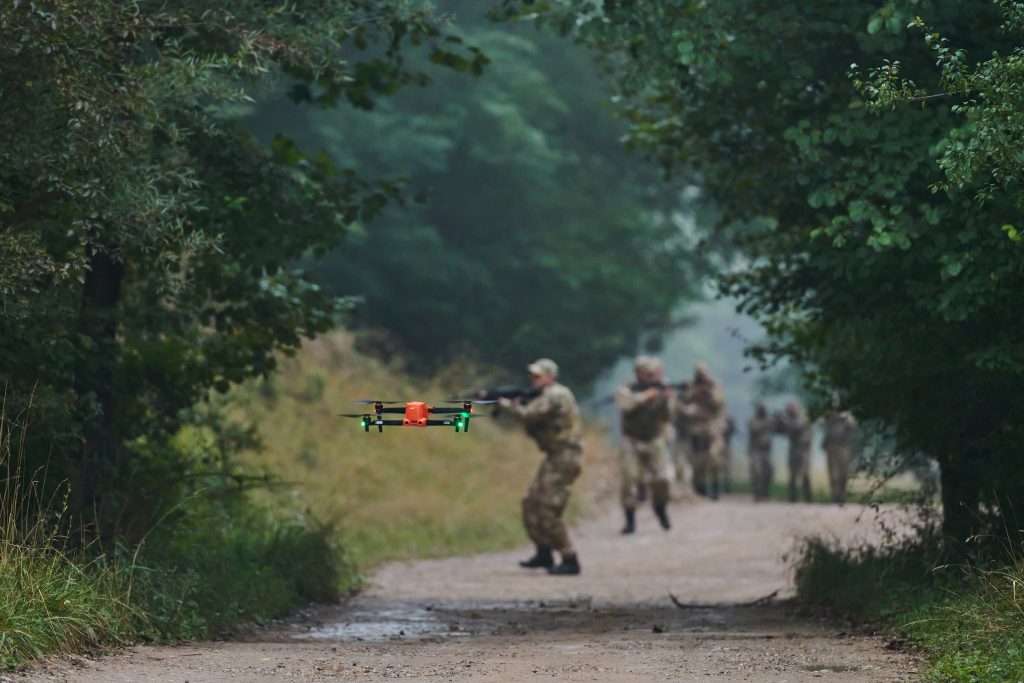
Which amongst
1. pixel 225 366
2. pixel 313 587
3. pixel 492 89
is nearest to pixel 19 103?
pixel 225 366

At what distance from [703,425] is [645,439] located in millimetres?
6707

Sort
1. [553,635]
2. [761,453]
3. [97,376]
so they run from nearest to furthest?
[553,635] < [97,376] < [761,453]

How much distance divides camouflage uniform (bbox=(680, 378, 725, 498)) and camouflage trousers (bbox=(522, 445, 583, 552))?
41.4 feet

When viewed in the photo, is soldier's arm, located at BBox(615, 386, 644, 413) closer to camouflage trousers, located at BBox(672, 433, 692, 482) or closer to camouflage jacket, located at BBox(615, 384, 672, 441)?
camouflage jacket, located at BBox(615, 384, 672, 441)

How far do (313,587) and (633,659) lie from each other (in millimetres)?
4731

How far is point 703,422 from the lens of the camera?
96.4 ft

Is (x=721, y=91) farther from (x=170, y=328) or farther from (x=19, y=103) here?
(x=19, y=103)

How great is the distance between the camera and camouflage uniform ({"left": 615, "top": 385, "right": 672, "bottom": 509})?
22.4 meters

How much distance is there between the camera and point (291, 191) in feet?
37.6

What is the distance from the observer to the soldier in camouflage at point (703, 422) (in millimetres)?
29281

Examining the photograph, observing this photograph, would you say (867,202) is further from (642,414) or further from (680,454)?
(680,454)

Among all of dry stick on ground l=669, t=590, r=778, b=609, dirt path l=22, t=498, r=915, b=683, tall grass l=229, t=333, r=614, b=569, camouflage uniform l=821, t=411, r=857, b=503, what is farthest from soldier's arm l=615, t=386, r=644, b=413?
dry stick on ground l=669, t=590, r=778, b=609

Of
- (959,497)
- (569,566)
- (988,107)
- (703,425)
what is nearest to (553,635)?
(959,497)

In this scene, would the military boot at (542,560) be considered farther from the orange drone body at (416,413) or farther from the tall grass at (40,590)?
the orange drone body at (416,413)
